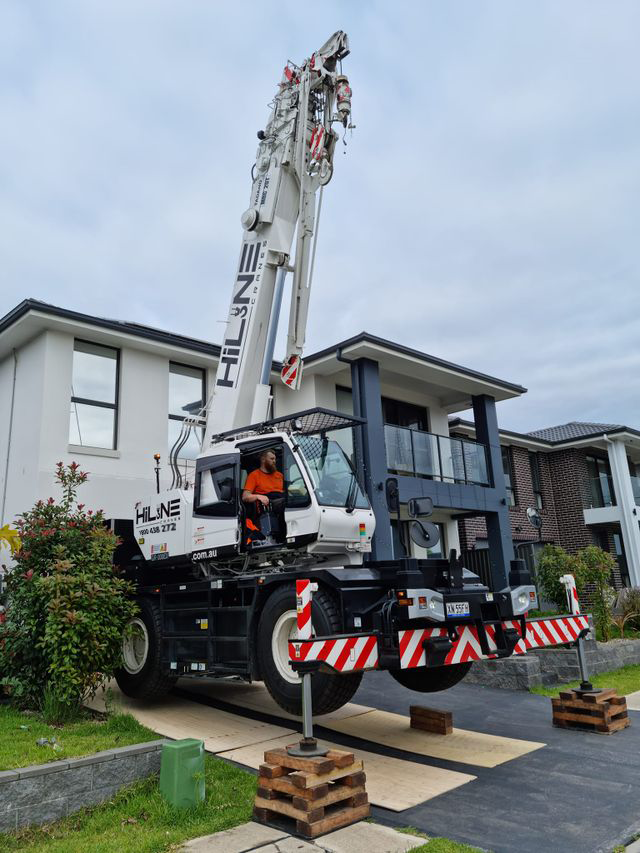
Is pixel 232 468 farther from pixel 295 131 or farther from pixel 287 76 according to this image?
pixel 287 76

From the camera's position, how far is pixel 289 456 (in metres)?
6.98

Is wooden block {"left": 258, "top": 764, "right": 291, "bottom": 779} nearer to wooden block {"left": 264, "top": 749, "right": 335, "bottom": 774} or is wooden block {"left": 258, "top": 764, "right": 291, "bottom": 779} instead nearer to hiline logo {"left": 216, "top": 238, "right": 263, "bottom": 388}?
wooden block {"left": 264, "top": 749, "right": 335, "bottom": 774}

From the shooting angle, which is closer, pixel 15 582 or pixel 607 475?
pixel 15 582

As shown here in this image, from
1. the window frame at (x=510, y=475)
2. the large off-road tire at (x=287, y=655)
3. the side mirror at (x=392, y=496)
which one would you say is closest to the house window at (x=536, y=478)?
the window frame at (x=510, y=475)

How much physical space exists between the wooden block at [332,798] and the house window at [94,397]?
854 cm

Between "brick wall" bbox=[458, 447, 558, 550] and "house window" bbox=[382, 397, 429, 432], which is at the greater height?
"house window" bbox=[382, 397, 429, 432]

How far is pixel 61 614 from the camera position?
6.51m

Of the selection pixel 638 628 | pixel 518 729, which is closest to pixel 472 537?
pixel 638 628

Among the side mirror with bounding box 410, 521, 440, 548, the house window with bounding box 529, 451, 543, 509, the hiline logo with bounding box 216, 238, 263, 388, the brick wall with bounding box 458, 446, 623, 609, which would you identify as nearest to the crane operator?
the side mirror with bounding box 410, 521, 440, 548

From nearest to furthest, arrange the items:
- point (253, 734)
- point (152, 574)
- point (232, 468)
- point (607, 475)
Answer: point (253, 734) → point (232, 468) → point (152, 574) → point (607, 475)

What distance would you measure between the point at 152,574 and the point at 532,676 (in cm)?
541

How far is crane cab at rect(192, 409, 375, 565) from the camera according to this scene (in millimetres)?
6766

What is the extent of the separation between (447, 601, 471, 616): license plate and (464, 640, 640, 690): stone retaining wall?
398cm

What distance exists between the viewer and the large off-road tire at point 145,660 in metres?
7.97
